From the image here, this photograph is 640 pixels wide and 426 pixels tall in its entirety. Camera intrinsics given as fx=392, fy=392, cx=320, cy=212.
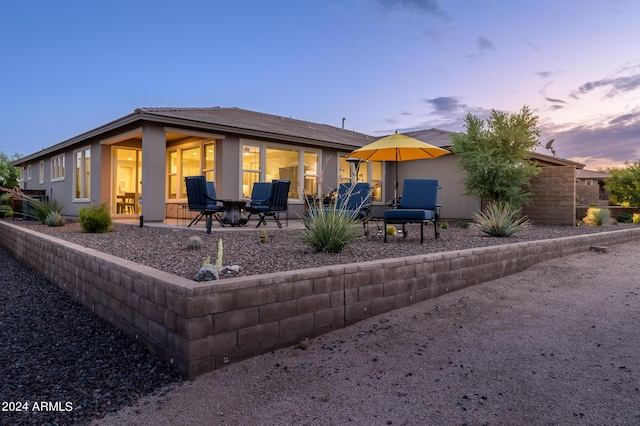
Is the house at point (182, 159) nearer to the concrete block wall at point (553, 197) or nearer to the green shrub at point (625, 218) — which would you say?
the concrete block wall at point (553, 197)

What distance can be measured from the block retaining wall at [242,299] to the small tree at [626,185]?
672 inches

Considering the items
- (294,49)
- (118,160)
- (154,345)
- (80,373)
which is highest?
(294,49)

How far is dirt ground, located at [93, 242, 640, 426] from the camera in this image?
196 centimetres

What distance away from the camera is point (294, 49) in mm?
11781

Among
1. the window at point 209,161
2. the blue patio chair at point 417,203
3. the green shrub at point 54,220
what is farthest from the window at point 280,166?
the green shrub at point 54,220

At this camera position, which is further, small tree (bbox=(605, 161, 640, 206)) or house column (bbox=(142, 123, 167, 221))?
small tree (bbox=(605, 161, 640, 206))

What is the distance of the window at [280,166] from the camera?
10414 millimetres

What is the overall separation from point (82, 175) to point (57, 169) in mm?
3303

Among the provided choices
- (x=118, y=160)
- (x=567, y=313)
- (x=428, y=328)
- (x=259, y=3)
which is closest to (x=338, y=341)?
(x=428, y=328)

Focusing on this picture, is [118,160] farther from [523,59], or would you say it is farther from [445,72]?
[523,59]

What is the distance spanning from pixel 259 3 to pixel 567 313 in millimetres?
9690

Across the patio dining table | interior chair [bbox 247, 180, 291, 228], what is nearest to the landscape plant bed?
interior chair [bbox 247, 180, 291, 228]

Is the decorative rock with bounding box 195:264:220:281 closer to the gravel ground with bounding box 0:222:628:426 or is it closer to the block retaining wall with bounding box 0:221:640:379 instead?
the block retaining wall with bounding box 0:221:640:379

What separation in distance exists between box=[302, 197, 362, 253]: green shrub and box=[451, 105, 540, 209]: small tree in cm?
691
